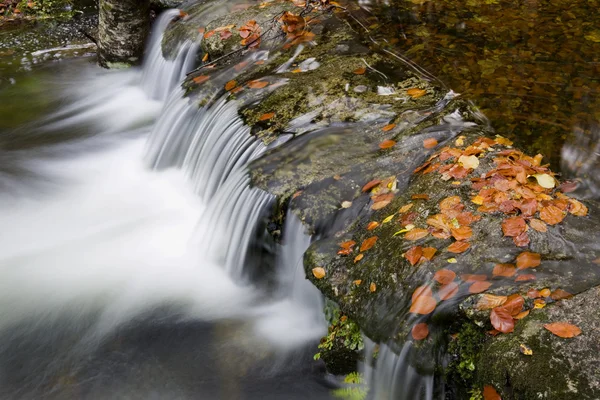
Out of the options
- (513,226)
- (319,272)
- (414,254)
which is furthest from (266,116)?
(513,226)

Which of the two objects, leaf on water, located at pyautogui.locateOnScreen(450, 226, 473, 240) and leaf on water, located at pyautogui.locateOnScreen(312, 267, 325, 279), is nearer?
leaf on water, located at pyautogui.locateOnScreen(450, 226, 473, 240)

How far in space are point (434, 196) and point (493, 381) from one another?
1.45 m

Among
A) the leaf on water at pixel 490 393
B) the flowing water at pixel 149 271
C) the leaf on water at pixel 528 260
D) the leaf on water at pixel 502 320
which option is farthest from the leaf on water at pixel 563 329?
the flowing water at pixel 149 271

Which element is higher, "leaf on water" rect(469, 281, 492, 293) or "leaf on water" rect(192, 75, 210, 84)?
"leaf on water" rect(469, 281, 492, 293)

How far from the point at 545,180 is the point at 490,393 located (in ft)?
5.74

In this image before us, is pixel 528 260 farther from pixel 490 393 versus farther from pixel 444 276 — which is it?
pixel 490 393

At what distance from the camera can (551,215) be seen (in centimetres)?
364

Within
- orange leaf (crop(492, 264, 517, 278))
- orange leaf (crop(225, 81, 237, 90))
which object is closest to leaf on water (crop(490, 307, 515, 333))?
orange leaf (crop(492, 264, 517, 278))

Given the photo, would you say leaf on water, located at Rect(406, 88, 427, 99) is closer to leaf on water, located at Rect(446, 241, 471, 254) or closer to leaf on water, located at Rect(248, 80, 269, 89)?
leaf on water, located at Rect(248, 80, 269, 89)

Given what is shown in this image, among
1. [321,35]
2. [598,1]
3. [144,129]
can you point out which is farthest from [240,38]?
[598,1]

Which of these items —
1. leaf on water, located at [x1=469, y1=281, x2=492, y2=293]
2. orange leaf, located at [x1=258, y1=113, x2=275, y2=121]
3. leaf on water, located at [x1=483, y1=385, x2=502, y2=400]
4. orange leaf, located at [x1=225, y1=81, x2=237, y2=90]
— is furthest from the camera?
orange leaf, located at [x1=225, y1=81, x2=237, y2=90]

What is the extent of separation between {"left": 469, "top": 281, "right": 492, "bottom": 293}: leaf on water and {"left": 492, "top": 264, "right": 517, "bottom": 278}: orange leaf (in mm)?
104

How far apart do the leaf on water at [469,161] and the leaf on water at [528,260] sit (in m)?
0.93

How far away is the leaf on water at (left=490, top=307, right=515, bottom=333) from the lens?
297 centimetres
